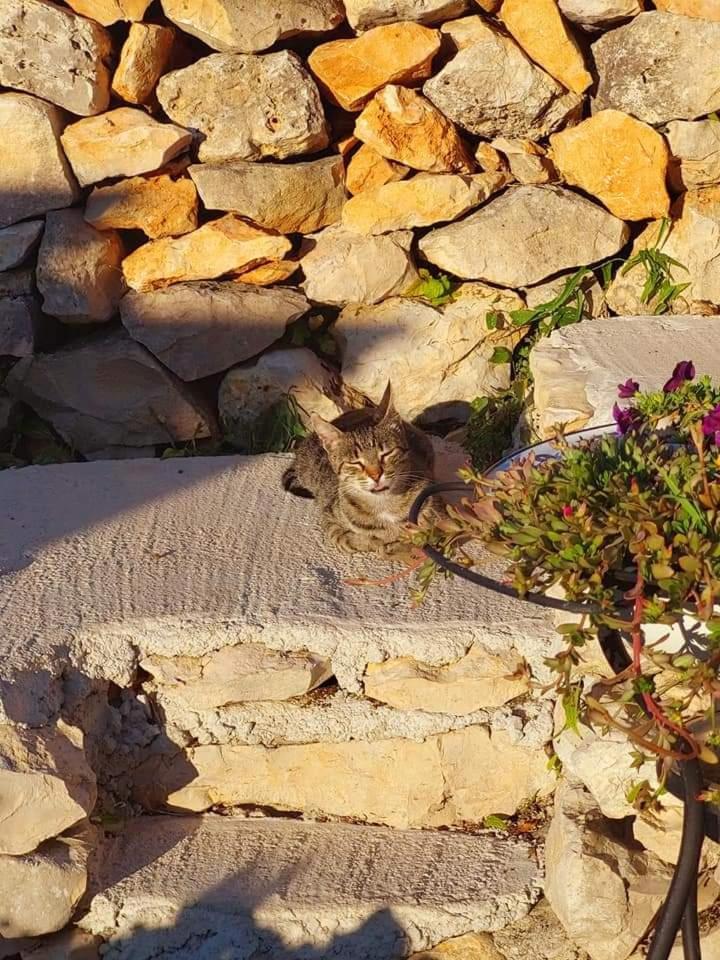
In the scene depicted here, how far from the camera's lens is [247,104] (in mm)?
4254

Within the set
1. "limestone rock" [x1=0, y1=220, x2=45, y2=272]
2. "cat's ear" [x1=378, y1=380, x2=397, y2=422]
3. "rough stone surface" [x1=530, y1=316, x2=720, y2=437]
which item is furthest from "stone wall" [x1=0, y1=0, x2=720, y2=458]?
"cat's ear" [x1=378, y1=380, x2=397, y2=422]

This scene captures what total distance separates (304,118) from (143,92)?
609 mm

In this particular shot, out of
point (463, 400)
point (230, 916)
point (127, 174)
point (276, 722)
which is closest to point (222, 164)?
point (127, 174)

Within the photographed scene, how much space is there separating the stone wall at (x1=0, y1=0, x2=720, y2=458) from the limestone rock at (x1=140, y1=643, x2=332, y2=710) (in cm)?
173

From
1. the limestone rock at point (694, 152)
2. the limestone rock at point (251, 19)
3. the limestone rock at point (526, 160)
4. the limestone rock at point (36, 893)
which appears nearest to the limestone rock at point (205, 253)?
the limestone rock at point (251, 19)

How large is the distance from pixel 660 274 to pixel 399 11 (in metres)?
1.34

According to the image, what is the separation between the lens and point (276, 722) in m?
2.96

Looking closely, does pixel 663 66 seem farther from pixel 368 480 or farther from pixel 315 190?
pixel 368 480

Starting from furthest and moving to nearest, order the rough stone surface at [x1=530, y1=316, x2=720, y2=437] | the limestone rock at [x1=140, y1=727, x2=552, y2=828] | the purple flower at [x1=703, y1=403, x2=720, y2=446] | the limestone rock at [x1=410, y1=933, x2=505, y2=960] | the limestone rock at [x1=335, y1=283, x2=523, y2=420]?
the limestone rock at [x1=335, y1=283, x2=523, y2=420] < the rough stone surface at [x1=530, y1=316, x2=720, y2=437] < the limestone rock at [x1=140, y1=727, x2=552, y2=828] < the limestone rock at [x1=410, y1=933, x2=505, y2=960] < the purple flower at [x1=703, y1=403, x2=720, y2=446]

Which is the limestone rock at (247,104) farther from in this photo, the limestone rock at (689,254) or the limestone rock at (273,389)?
the limestone rock at (689,254)

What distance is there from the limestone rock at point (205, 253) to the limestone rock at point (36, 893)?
2.42 m

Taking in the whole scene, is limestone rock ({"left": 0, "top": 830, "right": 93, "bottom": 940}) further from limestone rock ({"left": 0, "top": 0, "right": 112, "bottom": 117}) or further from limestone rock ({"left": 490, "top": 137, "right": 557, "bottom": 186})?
limestone rock ({"left": 490, "top": 137, "right": 557, "bottom": 186})

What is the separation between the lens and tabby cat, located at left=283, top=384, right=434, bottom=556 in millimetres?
3330

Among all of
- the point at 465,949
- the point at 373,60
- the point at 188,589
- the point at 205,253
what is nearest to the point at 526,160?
the point at 373,60
